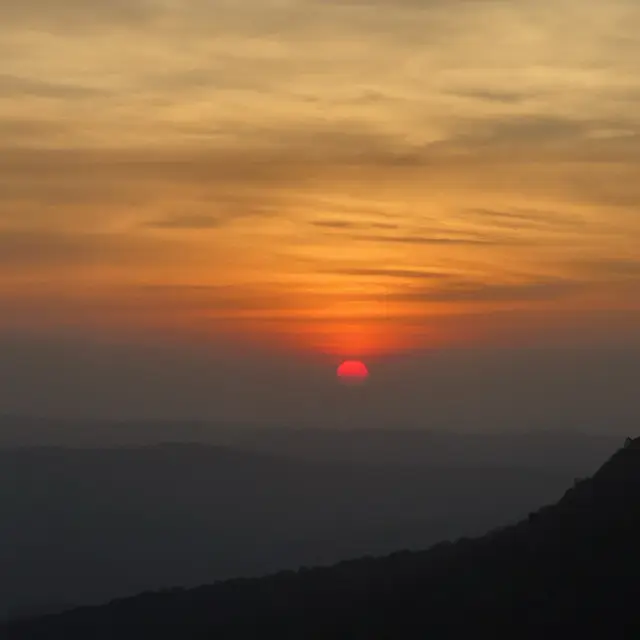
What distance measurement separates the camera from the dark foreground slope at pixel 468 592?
141 feet

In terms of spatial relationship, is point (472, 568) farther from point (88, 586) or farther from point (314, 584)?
point (88, 586)

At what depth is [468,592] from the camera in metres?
47.6

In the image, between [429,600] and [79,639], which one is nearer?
[429,600]

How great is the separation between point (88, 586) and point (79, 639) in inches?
5525

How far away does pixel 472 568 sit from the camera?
50.4m

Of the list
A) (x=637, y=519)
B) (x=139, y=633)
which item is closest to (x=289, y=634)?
(x=139, y=633)

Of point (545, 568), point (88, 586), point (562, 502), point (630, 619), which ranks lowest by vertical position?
point (630, 619)

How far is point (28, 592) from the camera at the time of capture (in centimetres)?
19012

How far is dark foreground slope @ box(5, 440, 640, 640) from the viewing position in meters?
42.9

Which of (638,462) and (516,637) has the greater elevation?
(638,462)

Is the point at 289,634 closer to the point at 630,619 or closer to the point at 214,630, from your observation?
the point at 214,630

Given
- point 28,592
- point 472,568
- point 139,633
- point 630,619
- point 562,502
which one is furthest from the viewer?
point 28,592

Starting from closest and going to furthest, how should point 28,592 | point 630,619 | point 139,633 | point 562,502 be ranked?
point 630,619 < point 562,502 < point 139,633 < point 28,592

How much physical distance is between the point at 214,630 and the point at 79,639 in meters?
11.5
